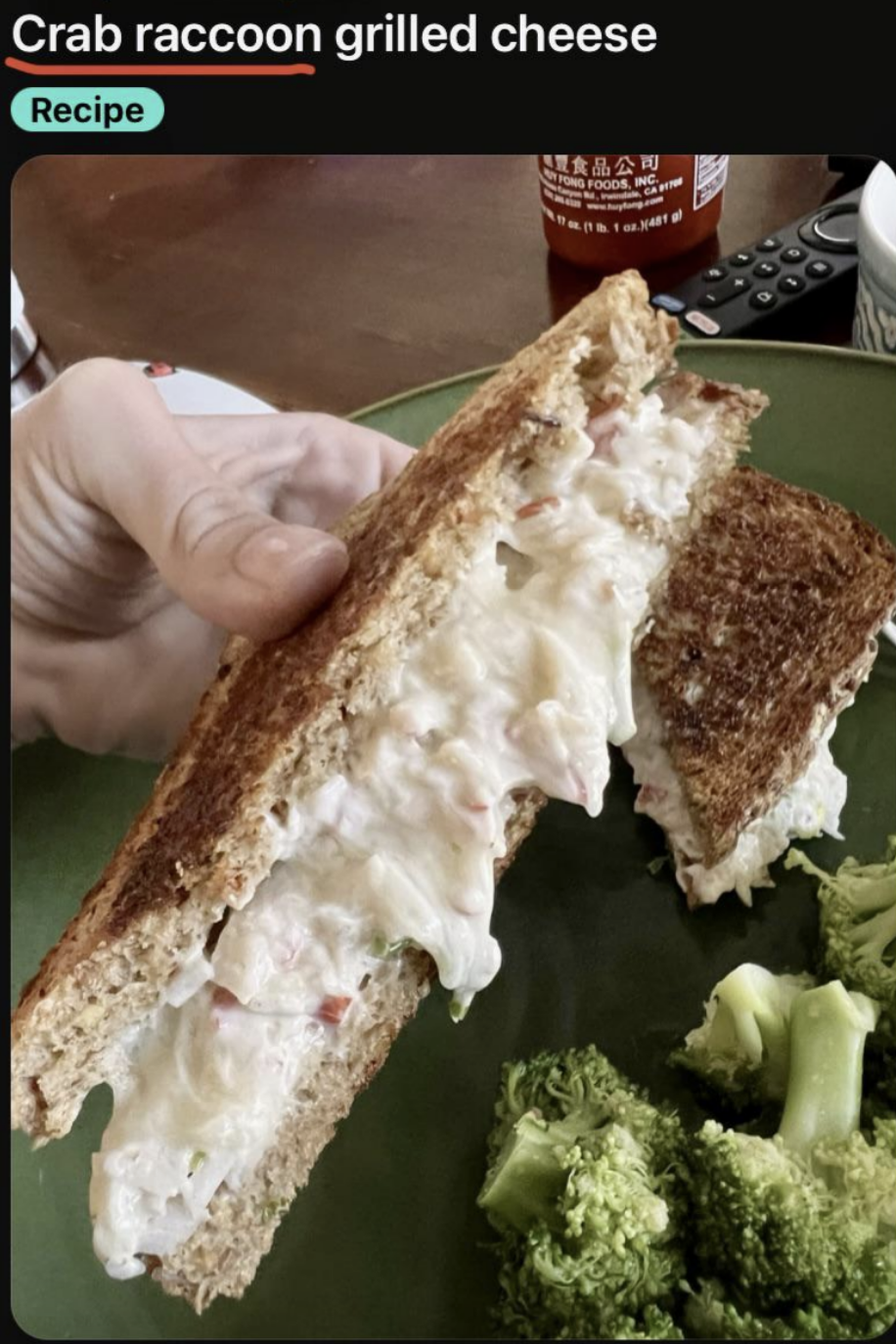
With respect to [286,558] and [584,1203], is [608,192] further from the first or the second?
[584,1203]

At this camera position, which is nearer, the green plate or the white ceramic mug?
the green plate

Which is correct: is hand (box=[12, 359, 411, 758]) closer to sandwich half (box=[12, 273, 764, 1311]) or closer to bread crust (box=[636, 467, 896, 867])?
sandwich half (box=[12, 273, 764, 1311])

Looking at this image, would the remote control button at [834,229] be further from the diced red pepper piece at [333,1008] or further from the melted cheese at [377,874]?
the diced red pepper piece at [333,1008]

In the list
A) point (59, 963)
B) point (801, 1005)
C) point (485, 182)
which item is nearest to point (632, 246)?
point (485, 182)

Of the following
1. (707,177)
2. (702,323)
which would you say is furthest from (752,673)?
(707,177)

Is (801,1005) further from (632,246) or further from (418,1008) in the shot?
(632,246)
